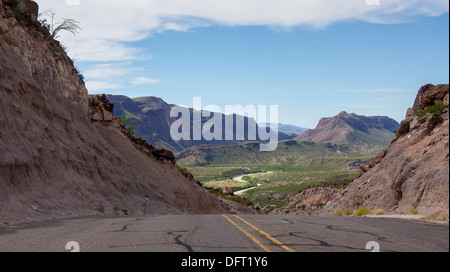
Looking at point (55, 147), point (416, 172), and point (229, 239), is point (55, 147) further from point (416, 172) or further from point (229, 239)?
point (416, 172)

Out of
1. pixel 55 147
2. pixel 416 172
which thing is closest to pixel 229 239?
pixel 55 147

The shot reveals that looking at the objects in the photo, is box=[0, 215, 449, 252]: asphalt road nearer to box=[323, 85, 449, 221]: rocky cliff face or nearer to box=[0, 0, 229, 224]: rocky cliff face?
box=[0, 0, 229, 224]: rocky cliff face

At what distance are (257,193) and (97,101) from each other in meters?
76.1

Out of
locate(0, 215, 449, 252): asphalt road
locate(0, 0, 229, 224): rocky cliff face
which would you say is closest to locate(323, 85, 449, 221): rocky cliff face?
locate(0, 215, 449, 252): asphalt road

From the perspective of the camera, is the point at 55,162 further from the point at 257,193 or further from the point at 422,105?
the point at 257,193

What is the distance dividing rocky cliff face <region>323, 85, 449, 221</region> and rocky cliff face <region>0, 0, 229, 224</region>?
1470cm

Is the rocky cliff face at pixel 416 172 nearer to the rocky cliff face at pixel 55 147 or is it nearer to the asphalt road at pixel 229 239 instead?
the asphalt road at pixel 229 239

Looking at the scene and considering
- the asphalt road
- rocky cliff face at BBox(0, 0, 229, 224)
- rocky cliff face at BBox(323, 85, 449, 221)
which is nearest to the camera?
the asphalt road

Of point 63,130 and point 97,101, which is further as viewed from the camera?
point 97,101


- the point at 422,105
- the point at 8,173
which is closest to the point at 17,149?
the point at 8,173

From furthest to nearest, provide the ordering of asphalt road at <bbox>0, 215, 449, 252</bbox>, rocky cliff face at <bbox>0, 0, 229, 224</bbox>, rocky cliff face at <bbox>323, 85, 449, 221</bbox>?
rocky cliff face at <bbox>323, 85, 449, 221</bbox> → rocky cliff face at <bbox>0, 0, 229, 224</bbox> → asphalt road at <bbox>0, 215, 449, 252</bbox>

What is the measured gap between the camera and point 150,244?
360 inches

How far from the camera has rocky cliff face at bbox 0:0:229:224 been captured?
65.0ft

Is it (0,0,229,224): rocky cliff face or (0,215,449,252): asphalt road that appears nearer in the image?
(0,215,449,252): asphalt road
